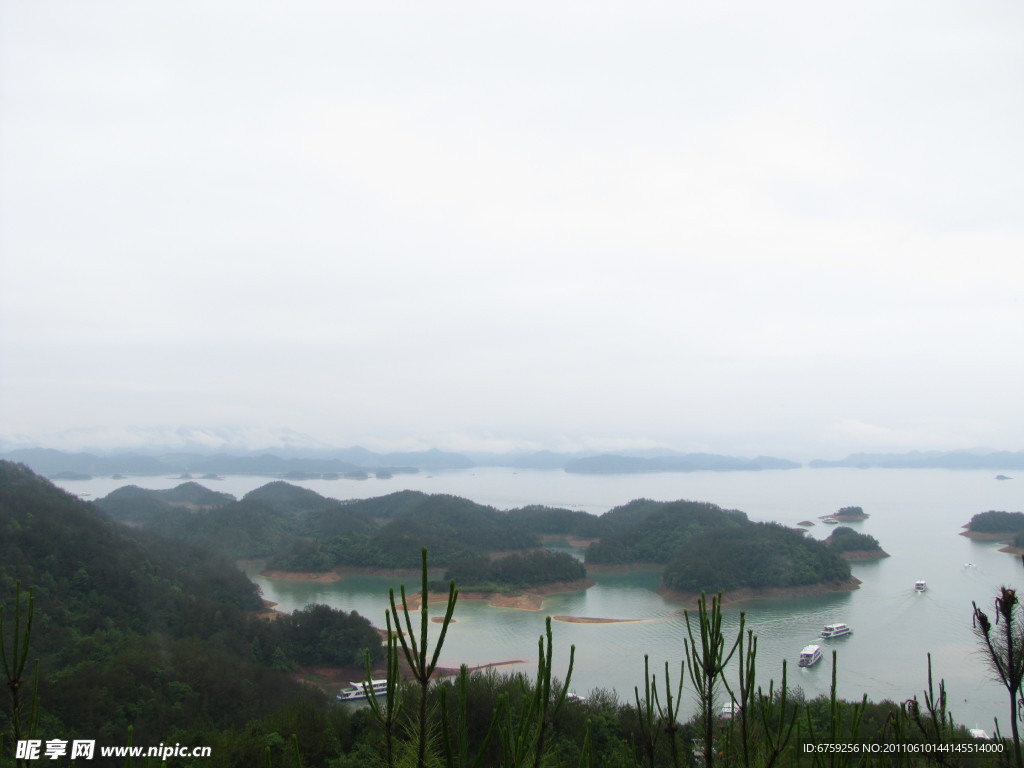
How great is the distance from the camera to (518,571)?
32.3m

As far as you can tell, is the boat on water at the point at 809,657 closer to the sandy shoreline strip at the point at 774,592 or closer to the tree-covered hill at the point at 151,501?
the sandy shoreline strip at the point at 774,592

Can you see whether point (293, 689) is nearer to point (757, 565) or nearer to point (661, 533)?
point (757, 565)

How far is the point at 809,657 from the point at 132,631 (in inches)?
697

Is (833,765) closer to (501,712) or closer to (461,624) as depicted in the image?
(501,712)

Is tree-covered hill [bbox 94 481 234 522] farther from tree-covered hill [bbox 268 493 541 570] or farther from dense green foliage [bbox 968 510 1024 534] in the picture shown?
dense green foliage [bbox 968 510 1024 534]

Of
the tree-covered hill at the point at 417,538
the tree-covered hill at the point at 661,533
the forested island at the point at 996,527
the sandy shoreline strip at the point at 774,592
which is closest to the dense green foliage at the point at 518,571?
the tree-covered hill at the point at 417,538

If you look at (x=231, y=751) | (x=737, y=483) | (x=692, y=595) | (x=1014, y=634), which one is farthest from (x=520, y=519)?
(x=737, y=483)

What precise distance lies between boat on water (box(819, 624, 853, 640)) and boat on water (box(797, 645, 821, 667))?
9.31 ft

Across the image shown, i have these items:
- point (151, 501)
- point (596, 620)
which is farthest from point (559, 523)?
point (151, 501)

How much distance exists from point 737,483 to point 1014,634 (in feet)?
336

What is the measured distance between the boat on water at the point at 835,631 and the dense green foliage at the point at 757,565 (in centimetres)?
686

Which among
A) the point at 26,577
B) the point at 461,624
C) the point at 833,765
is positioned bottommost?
the point at 461,624

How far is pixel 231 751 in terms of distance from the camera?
9898 mm

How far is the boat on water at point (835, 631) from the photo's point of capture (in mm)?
22031
